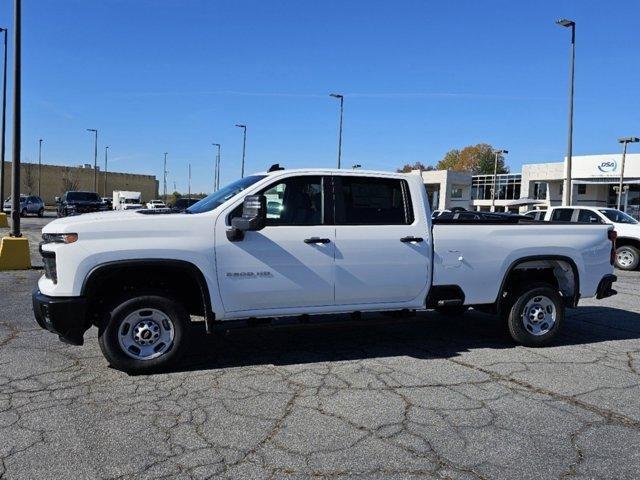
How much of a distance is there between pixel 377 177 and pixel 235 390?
2589mm

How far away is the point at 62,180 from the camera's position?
97.2m

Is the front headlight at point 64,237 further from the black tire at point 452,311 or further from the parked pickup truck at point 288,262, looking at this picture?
the black tire at point 452,311

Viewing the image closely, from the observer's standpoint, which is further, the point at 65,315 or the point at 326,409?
the point at 65,315

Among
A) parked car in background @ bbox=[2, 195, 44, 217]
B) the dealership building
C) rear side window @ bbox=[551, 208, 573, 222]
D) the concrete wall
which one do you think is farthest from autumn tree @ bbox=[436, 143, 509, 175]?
rear side window @ bbox=[551, 208, 573, 222]

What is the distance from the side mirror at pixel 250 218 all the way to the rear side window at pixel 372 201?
870 millimetres

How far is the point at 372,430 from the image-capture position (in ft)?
13.6

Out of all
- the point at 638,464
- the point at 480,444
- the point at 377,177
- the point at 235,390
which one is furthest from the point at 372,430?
the point at 377,177

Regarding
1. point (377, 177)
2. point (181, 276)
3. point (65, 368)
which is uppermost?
point (377, 177)

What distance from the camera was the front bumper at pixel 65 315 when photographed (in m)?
4.93

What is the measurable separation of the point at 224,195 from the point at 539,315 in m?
3.80

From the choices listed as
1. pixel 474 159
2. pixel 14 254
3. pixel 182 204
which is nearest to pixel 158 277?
pixel 182 204

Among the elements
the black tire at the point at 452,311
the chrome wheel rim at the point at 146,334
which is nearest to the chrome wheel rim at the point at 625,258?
the black tire at the point at 452,311

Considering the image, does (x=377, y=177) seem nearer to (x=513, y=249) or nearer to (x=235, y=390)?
(x=513, y=249)

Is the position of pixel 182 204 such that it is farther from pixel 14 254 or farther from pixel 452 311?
pixel 452 311
